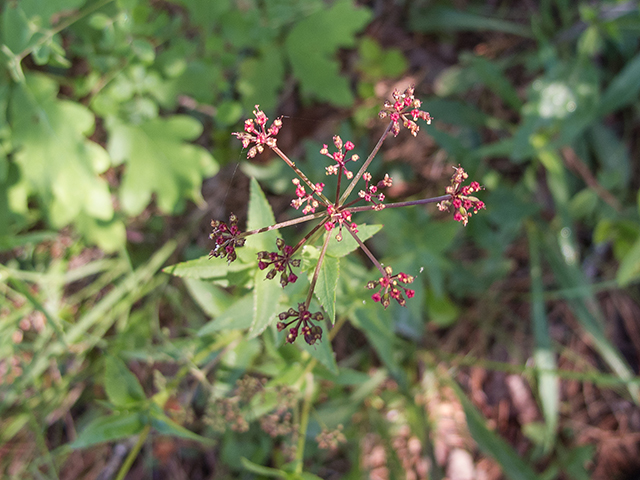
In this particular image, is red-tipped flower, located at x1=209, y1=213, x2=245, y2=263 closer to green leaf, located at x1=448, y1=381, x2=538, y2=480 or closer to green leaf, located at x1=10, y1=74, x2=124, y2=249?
green leaf, located at x1=10, y1=74, x2=124, y2=249

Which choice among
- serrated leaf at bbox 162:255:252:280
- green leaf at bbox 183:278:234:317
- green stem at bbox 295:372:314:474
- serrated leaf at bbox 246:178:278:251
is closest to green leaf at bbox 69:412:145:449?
green leaf at bbox 183:278:234:317

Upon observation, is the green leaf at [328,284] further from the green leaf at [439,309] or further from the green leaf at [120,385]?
the green leaf at [439,309]

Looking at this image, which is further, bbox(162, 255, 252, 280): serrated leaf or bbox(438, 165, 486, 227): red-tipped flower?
bbox(162, 255, 252, 280): serrated leaf

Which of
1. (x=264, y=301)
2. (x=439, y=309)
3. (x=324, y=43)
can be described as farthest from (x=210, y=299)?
(x=324, y=43)

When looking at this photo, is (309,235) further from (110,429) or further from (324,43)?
(324,43)

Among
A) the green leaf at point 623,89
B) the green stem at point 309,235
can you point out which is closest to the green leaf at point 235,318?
the green stem at point 309,235

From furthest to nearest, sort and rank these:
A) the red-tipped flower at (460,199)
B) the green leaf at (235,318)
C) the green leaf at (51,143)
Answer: the green leaf at (51,143) → the green leaf at (235,318) → the red-tipped flower at (460,199)
